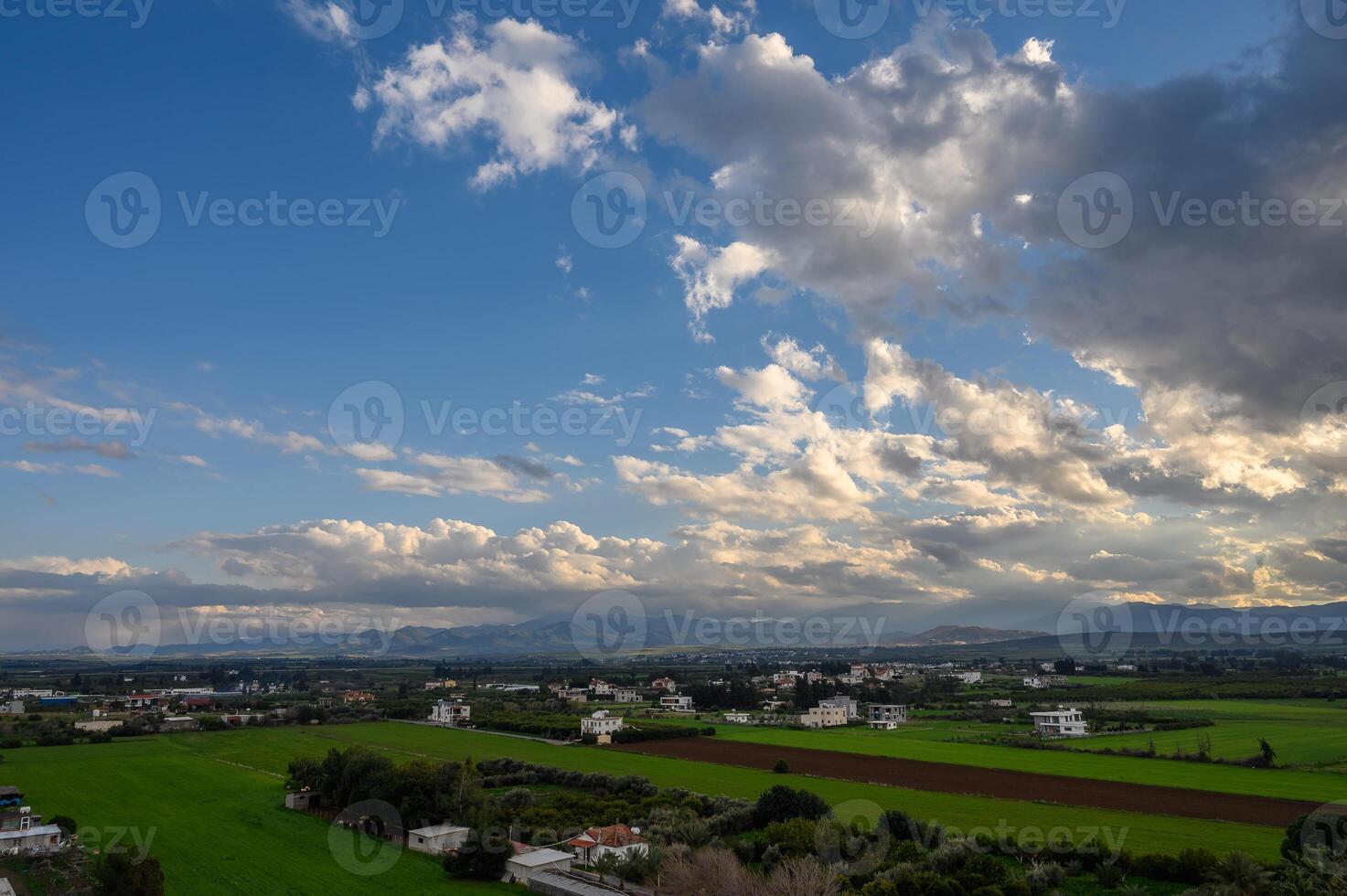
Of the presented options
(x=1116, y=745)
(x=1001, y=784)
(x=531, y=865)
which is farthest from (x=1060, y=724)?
(x=531, y=865)

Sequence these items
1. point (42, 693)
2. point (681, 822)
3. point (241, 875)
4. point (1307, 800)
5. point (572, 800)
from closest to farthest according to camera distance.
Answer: point (241, 875) < point (681, 822) < point (1307, 800) < point (572, 800) < point (42, 693)

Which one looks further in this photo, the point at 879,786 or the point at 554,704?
the point at 554,704

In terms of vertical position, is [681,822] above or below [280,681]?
above

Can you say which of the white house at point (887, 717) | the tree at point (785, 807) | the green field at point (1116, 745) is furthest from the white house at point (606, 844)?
the white house at point (887, 717)

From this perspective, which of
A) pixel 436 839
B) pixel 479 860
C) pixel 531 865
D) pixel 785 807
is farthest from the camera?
pixel 785 807

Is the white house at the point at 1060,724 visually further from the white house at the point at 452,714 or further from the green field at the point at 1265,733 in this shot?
the white house at the point at 452,714

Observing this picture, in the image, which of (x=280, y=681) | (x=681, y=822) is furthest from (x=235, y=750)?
(x=280, y=681)

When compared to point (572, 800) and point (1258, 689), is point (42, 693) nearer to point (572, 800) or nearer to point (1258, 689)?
point (572, 800)

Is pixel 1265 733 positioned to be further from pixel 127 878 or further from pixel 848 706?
pixel 127 878
